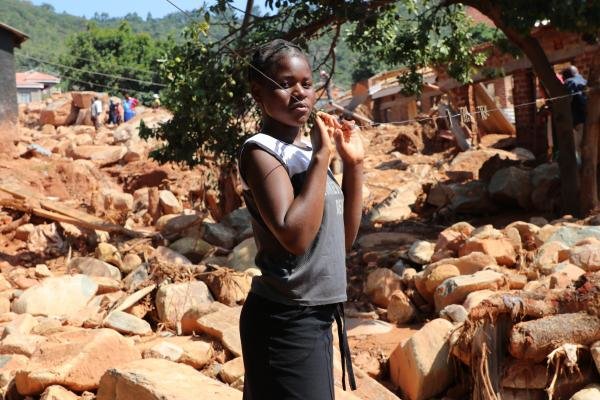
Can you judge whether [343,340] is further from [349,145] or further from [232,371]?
[232,371]

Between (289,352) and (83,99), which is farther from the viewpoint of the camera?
(83,99)

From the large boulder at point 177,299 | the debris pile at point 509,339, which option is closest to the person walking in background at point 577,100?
the debris pile at point 509,339

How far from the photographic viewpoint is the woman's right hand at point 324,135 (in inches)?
71.2

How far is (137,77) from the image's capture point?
102 ft

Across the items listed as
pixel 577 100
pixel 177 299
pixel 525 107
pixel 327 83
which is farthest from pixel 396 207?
pixel 177 299

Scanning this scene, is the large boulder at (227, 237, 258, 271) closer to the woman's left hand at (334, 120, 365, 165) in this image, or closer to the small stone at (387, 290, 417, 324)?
the small stone at (387, 290, 417, 324)

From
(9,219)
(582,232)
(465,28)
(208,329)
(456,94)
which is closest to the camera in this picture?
(208,329)

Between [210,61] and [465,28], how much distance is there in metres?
3.22

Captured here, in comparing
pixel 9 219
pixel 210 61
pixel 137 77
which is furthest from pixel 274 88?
pixel 137 77

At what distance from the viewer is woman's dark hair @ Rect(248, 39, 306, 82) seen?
75.6 inches

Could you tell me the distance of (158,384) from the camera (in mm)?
3678

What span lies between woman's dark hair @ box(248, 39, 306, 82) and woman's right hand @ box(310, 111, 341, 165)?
0.17m

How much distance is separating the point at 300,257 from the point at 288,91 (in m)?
0.41

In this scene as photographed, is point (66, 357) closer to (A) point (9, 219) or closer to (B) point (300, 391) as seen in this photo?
(B) point (300, 391)
